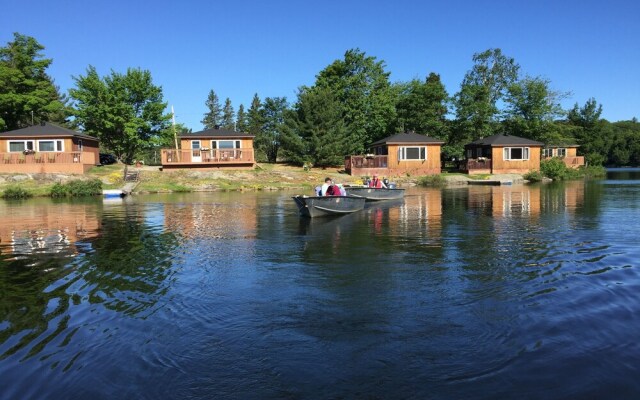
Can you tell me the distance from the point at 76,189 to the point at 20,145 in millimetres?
11058

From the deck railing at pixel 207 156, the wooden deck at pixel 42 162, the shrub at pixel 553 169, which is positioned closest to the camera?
the wooden deck at pixel 42 162

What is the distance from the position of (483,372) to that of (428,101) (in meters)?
54.8

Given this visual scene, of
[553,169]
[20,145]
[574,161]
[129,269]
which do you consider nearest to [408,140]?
→ [553,169]

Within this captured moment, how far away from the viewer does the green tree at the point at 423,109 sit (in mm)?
57750

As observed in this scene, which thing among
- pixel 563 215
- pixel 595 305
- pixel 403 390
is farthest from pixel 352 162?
pixel 403 390

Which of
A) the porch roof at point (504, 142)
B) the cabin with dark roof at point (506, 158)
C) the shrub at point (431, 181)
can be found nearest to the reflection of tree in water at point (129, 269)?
the shrub at point (431, 181)

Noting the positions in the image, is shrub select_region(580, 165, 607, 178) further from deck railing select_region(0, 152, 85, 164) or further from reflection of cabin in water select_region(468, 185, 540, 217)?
deck railing select_region(0, 152, 85, 164)

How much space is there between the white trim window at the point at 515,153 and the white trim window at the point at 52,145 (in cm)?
4517

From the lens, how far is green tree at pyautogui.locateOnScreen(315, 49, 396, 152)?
6084 centimetres

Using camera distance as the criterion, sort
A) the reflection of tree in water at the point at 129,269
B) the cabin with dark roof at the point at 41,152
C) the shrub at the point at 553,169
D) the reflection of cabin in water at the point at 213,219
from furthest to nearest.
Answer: the shrub at the point at 553,169, the cabin with dark roof at the point at 41,152, the reflection of cabin in water at the point at 213,219, the reflection of tree in water at the point at 129,269

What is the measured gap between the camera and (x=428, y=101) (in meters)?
58.2

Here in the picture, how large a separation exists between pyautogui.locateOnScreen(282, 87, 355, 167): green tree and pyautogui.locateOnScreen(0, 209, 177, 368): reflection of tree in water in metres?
38.4

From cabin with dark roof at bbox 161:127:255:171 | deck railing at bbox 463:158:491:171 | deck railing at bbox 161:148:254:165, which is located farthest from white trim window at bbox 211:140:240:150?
deck railing at bbox 463:158:491:171

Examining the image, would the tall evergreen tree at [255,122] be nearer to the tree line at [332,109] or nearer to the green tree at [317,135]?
the tree line at [332,109]
